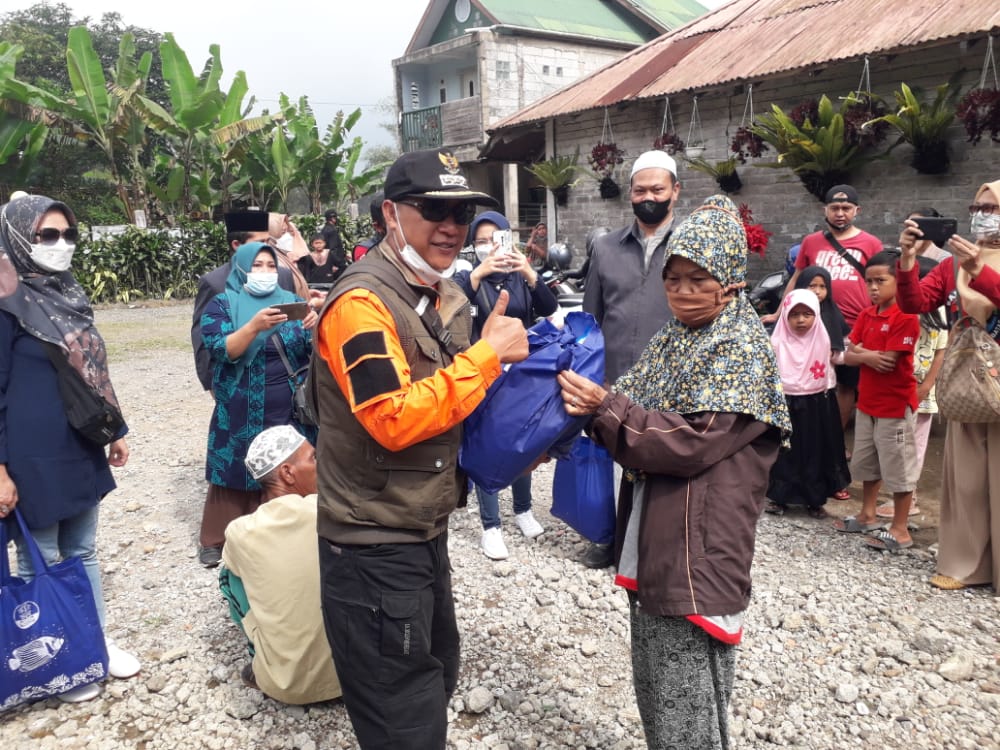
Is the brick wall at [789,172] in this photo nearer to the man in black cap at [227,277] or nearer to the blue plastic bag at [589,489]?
the blue plastic bag at [589,489]

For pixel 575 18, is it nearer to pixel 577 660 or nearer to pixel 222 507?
pixel 222 507

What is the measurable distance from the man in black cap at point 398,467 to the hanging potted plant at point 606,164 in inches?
387

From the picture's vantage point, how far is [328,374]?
81.4 inches

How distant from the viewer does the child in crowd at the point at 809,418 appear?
4.93 meters

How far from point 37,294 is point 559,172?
33.6 feet

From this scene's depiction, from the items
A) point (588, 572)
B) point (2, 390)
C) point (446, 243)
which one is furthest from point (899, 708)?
point (2, 390)

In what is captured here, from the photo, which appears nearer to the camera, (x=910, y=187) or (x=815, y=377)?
(x=815, y=377)

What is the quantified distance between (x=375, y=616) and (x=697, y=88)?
8.56 meters

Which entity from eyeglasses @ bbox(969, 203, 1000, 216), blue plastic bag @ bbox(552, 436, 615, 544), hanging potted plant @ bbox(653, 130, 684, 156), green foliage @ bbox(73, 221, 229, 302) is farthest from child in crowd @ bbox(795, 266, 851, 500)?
green foliage @ bbox(73, 221, 229, 302)

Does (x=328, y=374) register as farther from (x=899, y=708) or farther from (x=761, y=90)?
(x=761, y=90)

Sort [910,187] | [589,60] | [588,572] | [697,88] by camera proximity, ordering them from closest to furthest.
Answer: [588,572]
[910,187]
[697,88]
[589,60]

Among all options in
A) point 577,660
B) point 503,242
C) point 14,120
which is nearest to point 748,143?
point 503,242

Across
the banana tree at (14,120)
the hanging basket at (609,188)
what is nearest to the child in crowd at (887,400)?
the hanging basket at (609,188)

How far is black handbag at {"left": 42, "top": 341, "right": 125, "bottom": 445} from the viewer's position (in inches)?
120
